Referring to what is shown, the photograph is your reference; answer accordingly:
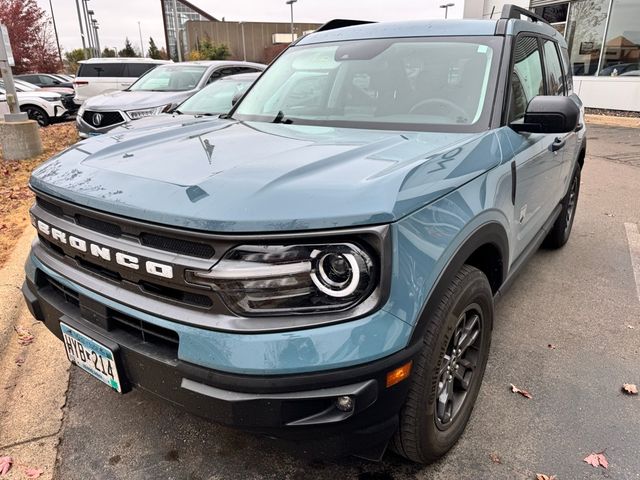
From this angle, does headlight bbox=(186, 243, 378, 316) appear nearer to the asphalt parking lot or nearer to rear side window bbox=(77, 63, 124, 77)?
the asphalt parking lot

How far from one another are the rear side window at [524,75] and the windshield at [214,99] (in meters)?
3.92

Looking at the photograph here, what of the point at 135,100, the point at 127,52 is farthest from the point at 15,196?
the point at 127,52

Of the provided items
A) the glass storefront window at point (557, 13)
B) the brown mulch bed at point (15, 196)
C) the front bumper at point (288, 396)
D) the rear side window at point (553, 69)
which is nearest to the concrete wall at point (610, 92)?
the glass storefront window at point (557, 13)

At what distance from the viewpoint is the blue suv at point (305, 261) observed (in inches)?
60.4

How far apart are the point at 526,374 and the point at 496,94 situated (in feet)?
5.10

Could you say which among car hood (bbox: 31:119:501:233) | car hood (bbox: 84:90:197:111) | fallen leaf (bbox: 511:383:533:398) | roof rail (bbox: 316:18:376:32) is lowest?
fallen leaf (bbox: 511:383:533:398)

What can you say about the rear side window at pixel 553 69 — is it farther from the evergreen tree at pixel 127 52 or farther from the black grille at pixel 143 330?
the evergreen tree at pixel 127 52

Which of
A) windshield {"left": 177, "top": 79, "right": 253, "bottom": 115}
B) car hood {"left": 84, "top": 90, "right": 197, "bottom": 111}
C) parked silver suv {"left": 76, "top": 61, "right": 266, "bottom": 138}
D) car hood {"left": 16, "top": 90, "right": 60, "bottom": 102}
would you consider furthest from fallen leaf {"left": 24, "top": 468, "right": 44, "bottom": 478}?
car hood {"left": 16, "top": 90, "right": 60, "bottom": 102}

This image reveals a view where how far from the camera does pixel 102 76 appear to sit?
13008mm

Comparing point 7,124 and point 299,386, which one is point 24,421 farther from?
point 7,124

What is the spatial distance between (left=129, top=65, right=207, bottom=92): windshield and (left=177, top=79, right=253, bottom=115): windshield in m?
1.75

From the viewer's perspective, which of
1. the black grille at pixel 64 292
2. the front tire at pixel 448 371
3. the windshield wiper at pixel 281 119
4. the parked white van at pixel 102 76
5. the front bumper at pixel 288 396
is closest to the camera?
the front bumper at pixel 288 396

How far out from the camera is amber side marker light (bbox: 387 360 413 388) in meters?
1.59

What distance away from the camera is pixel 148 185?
175 cm
